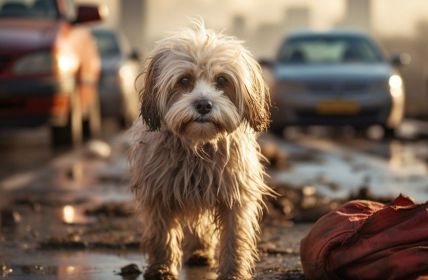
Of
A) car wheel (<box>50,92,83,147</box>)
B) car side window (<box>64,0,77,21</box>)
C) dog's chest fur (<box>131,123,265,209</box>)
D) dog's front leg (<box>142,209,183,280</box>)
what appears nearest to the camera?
dog's chest fur (<box>131,123,265,209</box>)

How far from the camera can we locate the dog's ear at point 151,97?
6824 millimetres

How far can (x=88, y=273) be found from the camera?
7.24 metres

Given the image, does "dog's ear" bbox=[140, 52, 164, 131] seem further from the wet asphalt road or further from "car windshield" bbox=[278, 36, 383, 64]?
"car windshield" bbox=[278, 36, 383, 64]

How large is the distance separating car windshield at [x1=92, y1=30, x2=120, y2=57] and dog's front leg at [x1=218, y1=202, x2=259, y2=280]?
1635cm

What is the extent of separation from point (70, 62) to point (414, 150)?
16.1 ft

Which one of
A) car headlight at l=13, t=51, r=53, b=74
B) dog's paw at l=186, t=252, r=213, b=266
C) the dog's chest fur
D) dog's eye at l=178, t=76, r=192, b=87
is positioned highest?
dog's eye at l=178, t=76, r=192, b=87

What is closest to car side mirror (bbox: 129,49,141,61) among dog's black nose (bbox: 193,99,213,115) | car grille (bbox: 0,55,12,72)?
car grille (bbox: 0,55,12,72)

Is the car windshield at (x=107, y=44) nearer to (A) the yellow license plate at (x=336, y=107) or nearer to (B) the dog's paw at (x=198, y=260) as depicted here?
(A) the yellow license plate at (x=336, y=107)

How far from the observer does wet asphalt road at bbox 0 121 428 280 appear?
7.65m

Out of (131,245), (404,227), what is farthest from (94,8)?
(404,227)

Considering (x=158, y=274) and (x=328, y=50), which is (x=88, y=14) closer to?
(x=328, y=50)

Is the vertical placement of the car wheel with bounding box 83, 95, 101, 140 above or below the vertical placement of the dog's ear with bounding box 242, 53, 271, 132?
below

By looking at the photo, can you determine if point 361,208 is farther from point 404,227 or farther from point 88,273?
point 88,273

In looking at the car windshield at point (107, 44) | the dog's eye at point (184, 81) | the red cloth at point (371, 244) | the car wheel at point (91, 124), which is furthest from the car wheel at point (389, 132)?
the dog's eye at point (184, 81)
